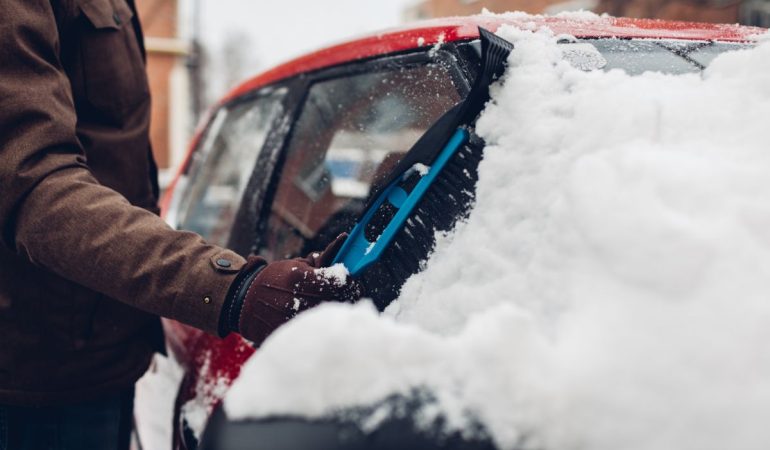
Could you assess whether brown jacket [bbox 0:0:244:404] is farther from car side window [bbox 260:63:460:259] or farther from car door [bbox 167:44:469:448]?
car side window [bbox 260:63:460:259]

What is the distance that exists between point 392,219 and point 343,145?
0.71 metres

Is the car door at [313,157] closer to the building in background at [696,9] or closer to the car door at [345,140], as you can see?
the car door at [345,140]

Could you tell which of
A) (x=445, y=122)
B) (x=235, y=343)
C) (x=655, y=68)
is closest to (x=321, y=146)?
(x=235, y=343)

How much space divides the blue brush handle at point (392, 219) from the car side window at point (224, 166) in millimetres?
942

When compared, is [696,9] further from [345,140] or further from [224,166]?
[345,140]

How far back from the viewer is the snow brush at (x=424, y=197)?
1.02m

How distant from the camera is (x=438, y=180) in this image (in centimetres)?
103

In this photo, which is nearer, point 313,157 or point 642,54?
point 642,54

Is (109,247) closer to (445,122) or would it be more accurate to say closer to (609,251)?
(445,122)

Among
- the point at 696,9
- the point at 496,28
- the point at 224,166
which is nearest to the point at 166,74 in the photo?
the point at 696,9

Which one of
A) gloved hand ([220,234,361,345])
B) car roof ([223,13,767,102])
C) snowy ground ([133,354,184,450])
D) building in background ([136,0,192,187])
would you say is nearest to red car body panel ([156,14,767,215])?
car roof ([223,13,767,102])

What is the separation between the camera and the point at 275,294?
1064mm

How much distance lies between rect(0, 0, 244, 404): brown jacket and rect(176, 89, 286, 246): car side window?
0.54m

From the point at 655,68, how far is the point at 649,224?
0.54 metres
